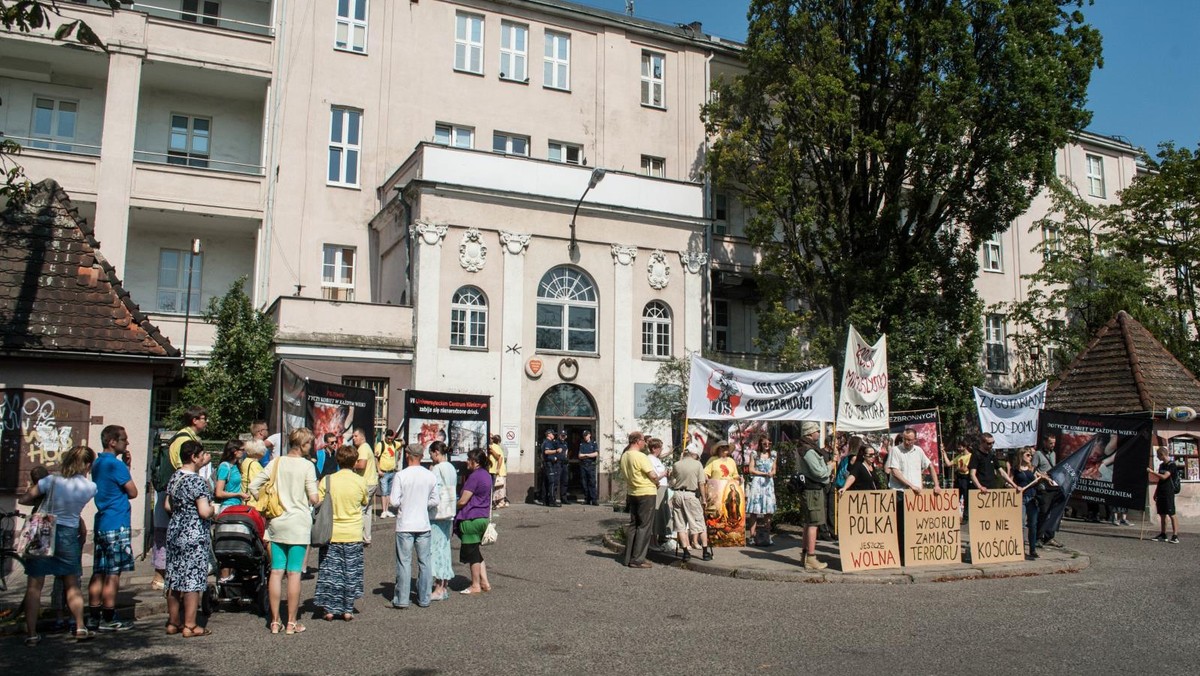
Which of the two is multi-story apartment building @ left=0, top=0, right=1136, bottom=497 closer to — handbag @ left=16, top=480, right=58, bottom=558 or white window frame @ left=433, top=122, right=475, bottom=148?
white window frame @ left=433, top=122, right=475, bottom=148

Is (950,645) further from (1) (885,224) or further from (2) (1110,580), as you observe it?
(1) (885,224)

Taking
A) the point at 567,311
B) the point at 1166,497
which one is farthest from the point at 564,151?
the point at 1166,497

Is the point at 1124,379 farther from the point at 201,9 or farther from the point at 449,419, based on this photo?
the point at 201,9

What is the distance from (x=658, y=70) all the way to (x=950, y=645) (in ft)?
88.2

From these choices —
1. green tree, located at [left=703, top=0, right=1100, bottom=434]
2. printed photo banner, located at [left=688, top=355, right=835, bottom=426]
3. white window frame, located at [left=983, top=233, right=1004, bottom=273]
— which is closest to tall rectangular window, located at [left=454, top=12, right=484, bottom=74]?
green tree, located at [left=703, top=0, right=1100, bottom=434]

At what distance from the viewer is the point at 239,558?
9773 mm

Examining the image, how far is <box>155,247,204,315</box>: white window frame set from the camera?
2706 centimetres

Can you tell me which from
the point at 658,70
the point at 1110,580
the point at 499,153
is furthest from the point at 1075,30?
the point at 1110,580

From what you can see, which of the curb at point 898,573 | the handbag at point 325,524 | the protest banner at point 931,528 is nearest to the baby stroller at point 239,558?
the handbag at point 325,524

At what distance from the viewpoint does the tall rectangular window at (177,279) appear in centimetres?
2711

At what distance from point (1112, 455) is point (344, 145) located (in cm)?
2177

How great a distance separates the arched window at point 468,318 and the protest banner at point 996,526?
14.9m

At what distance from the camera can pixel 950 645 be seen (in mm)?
8352

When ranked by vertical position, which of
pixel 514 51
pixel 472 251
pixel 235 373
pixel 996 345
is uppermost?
pixel 514 51
